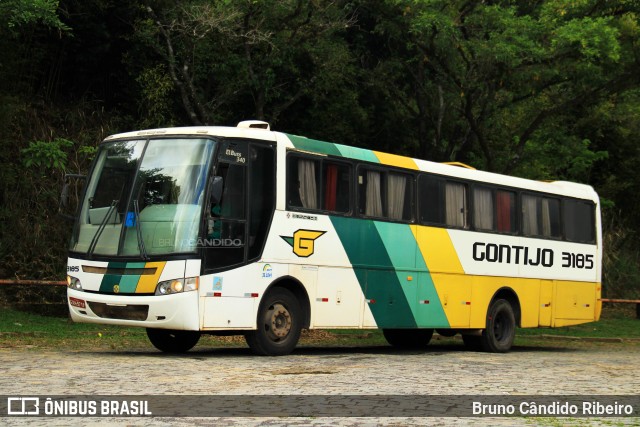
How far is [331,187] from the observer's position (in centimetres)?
1759

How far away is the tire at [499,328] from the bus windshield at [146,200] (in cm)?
792

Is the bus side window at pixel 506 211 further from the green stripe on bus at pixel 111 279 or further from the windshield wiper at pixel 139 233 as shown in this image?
the green stripe on bus at pixel 111 279

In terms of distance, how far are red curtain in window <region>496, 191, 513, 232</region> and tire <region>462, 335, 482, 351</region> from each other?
220 cm

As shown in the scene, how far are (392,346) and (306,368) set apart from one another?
27.5ft

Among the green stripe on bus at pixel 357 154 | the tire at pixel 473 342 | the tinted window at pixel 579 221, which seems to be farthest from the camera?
the tinted window at pixel 579 221

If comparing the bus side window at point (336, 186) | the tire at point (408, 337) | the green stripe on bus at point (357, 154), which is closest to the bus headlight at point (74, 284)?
the bus side window at point (336, 186)

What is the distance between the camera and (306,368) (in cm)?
1418

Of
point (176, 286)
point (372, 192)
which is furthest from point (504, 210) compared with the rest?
point (176, 286)

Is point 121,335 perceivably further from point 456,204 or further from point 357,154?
point 456,204

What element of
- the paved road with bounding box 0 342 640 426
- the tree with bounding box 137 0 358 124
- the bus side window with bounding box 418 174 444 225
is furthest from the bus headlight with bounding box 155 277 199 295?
the tree with bounding box 137 0 358 124

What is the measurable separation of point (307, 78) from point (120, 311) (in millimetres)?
15553

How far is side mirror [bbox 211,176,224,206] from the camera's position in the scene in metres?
15.4

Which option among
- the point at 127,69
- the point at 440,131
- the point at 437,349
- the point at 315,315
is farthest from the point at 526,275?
the point at 127,69

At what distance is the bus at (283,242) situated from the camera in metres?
15.3
